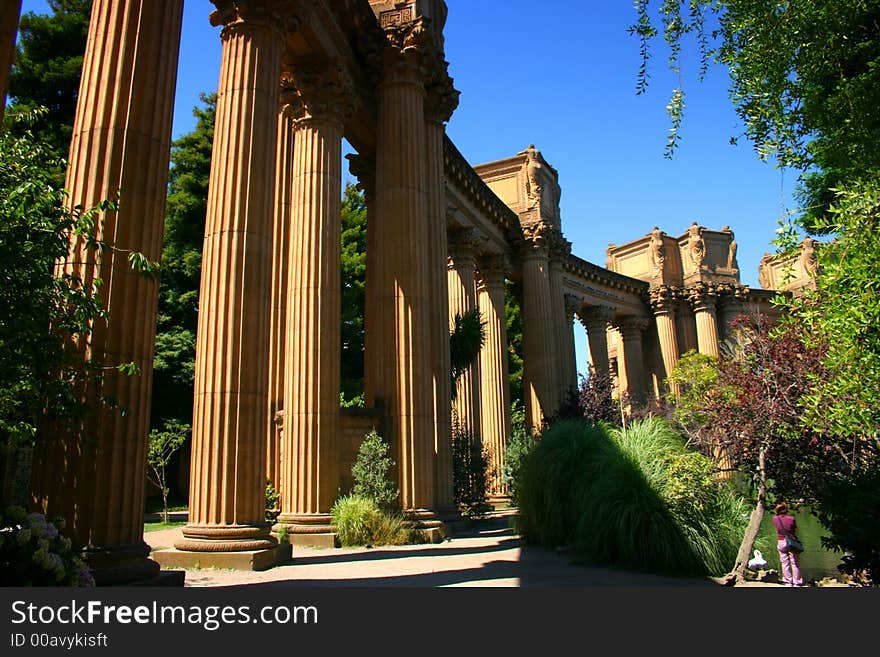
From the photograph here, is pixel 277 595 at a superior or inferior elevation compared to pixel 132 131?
inferior

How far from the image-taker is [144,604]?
185 inches

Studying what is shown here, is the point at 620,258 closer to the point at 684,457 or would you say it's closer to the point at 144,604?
the point at 684,457

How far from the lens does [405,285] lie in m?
19.1

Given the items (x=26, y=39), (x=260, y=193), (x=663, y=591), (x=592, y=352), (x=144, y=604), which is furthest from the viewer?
(x=592, y=352)

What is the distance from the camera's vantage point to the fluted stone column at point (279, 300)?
17516mm

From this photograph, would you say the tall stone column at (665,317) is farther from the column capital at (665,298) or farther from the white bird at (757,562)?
the white bird at (757,562)

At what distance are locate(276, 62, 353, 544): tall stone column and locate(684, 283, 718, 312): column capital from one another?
120 feet

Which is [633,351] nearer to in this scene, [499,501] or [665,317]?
[665,317]

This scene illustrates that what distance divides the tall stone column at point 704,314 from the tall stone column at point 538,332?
56.0 ft

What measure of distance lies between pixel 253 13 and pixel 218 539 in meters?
10.4

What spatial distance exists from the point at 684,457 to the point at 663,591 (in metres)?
7.67

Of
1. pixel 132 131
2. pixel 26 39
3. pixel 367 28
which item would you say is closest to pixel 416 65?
pixel 367 28

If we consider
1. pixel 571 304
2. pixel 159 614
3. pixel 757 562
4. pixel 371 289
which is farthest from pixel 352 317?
pixel 159 614

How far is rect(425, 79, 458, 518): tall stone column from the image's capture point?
1970 cm
